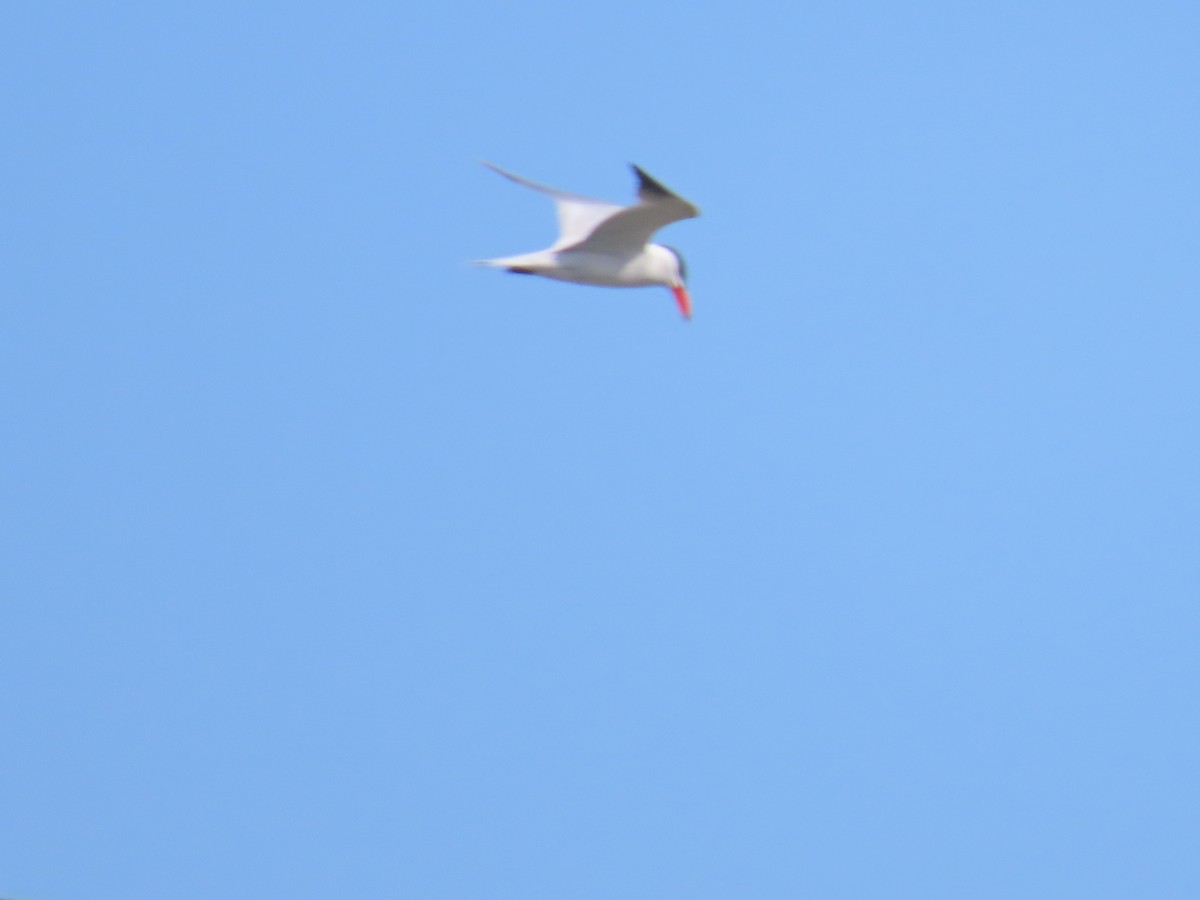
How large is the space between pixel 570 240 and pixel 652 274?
0.93ft

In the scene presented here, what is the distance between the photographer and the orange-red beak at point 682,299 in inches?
214

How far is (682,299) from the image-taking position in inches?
215

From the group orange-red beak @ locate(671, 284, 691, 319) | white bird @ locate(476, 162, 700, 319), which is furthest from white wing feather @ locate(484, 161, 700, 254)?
orange-red beak @ locate(671, 284, 691, 319)

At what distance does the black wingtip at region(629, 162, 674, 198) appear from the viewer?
4.43 metres

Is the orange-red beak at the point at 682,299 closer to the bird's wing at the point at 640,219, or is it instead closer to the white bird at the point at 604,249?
the white bird at the point at 604,249

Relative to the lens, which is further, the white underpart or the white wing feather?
the white underpart

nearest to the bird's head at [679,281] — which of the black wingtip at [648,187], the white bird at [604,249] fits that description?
the white bird at [604,249]

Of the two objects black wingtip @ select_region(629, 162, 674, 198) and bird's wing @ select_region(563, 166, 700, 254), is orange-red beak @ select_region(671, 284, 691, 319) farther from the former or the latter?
black wingtip @ select_region(629, 162, 674, 198)

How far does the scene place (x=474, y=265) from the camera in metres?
4.79

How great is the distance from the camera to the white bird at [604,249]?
4898mm

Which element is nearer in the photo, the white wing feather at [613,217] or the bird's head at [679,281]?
the white wing feather at [613,217]

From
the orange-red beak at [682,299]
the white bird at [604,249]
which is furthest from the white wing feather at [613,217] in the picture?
the orange-red beak at [682,299]

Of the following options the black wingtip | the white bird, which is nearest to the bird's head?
the white bird

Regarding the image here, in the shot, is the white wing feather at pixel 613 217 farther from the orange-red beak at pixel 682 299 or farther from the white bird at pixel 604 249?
the orange-red beak at pixel 682 299
